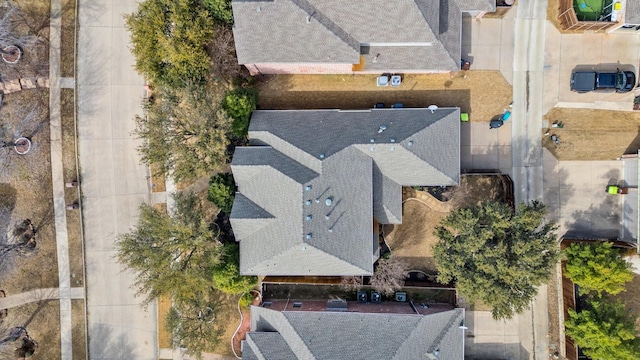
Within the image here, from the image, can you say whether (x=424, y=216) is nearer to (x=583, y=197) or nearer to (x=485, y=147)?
(x=485, y=147)

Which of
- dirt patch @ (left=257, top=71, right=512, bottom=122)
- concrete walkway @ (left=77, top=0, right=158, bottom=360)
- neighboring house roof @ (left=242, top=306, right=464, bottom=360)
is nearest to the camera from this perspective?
neighboring house roof @ (left=242, top=306, right=464, bottom=360)

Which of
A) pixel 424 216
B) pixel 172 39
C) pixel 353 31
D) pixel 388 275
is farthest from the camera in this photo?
pixel 424 216

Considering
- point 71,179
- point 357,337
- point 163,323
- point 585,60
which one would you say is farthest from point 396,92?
point 71,179

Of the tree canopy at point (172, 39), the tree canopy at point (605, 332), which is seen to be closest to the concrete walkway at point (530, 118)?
the tree canopy at point (605, 332)

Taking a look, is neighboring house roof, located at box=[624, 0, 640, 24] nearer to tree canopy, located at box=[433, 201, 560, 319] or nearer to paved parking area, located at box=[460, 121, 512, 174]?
paved parking area, located at box=[460, 121, 512, 174]

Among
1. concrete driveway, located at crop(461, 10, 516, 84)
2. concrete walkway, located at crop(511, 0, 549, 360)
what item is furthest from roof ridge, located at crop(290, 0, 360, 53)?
concrete walkway, located at crop(511, 0, 549, 360)

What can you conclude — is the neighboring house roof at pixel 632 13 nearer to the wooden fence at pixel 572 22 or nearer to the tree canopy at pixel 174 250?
the wooden fence at pixel 572 22
